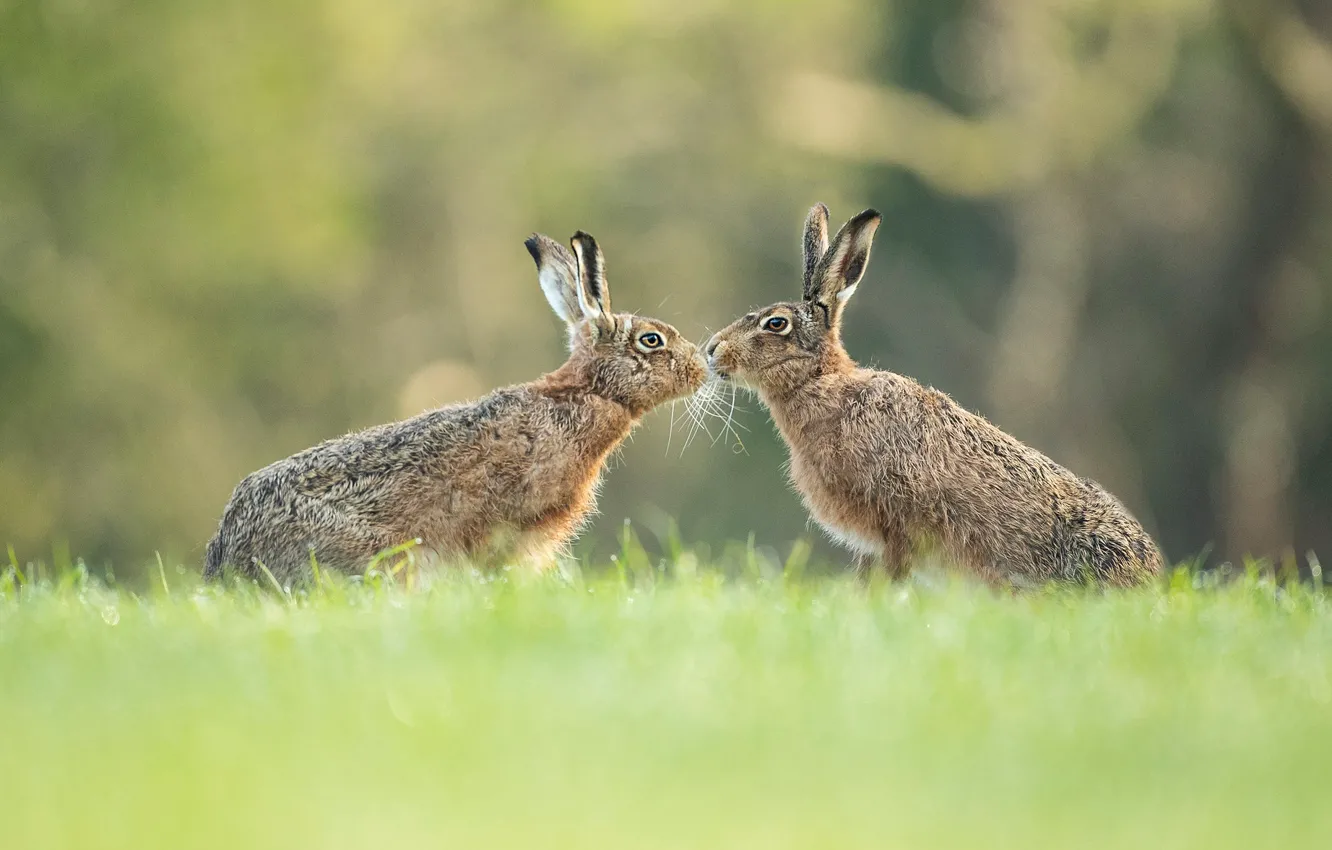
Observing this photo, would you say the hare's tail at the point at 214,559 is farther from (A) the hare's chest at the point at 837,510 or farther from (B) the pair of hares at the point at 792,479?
(A) the hare's chest at the point at 837,510

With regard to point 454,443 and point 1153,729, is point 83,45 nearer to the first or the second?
point 454,443

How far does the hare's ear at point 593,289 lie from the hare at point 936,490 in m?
0.98

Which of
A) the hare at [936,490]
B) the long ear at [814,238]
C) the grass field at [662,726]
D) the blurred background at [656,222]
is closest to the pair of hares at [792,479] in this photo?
the hare at [936,490]

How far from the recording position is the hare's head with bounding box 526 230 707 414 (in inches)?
353

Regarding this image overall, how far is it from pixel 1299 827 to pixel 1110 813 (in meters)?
0.41

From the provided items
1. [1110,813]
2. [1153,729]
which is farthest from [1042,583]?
[1110,813]

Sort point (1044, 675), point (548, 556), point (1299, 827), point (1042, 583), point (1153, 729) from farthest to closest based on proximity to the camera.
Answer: point (548, 556) → point (1042, 583) → point (1044, 675) → point (1153, 729) → point (1299, 827)

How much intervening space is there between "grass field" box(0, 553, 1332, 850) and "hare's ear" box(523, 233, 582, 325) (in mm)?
3174

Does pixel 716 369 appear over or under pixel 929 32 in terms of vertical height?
under

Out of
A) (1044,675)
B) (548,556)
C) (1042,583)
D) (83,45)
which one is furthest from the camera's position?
(83,45)

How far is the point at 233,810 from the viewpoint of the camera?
3.83 metres

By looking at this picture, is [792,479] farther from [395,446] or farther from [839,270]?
[395,446]

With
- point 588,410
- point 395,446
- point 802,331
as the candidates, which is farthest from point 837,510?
point 395,446

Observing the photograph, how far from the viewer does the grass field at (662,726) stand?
3811 millimetres
